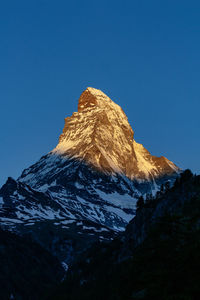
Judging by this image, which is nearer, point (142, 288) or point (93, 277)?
point (142, 288)

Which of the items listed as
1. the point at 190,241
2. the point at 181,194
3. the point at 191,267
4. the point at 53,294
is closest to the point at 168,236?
the point at 190,241

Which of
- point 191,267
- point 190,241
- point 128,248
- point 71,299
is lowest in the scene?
point 191,267

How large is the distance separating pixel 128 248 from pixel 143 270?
122 m

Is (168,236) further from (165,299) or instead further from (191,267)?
(165,299)

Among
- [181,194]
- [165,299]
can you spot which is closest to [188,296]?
[165,299]

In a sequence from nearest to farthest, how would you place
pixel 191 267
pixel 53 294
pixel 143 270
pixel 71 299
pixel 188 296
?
pixel 188 296 → pixel 191 267 → pixel 143 270 → pixel 71 299 → pixel 53 294

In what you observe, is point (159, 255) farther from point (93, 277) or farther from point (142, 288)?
point (93, 277)

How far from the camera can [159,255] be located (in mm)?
64250

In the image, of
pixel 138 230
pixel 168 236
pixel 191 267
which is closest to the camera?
pixel 191 267

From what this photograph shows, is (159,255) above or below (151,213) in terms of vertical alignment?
below

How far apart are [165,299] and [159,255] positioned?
14215mm

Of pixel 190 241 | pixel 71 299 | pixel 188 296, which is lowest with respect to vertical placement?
pixel 188 296

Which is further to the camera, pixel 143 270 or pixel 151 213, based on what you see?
pixel 151 213

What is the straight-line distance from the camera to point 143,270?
206 feet
